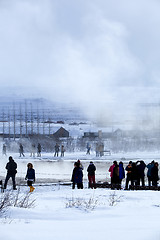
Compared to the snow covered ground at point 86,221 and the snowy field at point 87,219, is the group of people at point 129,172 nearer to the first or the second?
the snowy field at point 87,219

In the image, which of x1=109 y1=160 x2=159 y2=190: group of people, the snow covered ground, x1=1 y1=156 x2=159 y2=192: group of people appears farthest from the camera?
x1=109 y1=160 x2=159 y2=190: group of people

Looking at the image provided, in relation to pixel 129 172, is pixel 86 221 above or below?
below

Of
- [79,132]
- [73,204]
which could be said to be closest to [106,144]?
[79,132]

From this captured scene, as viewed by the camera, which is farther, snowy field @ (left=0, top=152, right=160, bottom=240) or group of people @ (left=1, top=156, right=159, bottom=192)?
group of people @ (left=1, top=156, right=159, bottom=192)

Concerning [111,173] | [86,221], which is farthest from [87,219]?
[111,173]

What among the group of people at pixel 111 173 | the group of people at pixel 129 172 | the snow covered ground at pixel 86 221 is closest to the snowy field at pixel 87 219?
the snow covered ground at pixel 86 221

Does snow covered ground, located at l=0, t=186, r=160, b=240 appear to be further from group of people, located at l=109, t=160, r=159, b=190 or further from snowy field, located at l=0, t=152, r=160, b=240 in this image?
group of people, located at l=109, t=160, r=159, b=190

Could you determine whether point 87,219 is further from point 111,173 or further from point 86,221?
point 111,173

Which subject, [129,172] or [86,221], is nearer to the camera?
[86,221]

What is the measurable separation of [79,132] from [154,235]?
82.1 meters

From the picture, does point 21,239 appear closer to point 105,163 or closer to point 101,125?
point 105,163

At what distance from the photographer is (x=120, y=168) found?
1908 cm

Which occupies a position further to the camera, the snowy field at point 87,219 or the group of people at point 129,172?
the group of people at point 129,172

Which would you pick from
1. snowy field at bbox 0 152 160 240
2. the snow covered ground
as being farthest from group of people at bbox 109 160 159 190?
the snow covered ground
